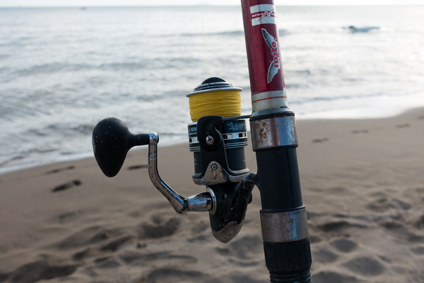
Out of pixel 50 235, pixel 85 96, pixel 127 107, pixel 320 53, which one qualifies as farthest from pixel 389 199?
pixel 320 53

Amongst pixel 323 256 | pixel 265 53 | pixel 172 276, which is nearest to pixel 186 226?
pixel 172 276

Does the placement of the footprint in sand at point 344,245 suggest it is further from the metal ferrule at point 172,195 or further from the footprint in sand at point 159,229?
the metal ferrule at point 172,195

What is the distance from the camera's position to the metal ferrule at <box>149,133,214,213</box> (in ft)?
3.68

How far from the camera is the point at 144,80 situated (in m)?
10.1

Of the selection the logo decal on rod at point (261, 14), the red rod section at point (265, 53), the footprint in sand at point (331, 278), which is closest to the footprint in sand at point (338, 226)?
the footprint in sand at point (331, 278)

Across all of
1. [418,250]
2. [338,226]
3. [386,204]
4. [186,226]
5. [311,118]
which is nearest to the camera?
[418,250]

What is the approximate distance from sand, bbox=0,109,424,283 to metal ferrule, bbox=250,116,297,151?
1.15 meters

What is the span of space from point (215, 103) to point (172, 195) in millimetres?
334

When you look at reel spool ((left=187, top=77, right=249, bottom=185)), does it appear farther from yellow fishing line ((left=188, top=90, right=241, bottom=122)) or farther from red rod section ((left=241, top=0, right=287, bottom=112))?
red rod section ((left=241, top=0, right=287, bottom=112))

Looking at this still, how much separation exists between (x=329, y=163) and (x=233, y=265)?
203 cm

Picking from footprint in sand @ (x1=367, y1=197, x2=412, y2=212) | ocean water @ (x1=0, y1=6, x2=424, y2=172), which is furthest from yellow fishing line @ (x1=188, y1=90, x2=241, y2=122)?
ocean water @ (x1=0, y1=6, x2=424, y2=172)

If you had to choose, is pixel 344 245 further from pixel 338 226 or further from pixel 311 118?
pixel 311 118

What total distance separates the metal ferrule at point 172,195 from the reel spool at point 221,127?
63mm

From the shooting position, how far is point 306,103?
7.94 meters
